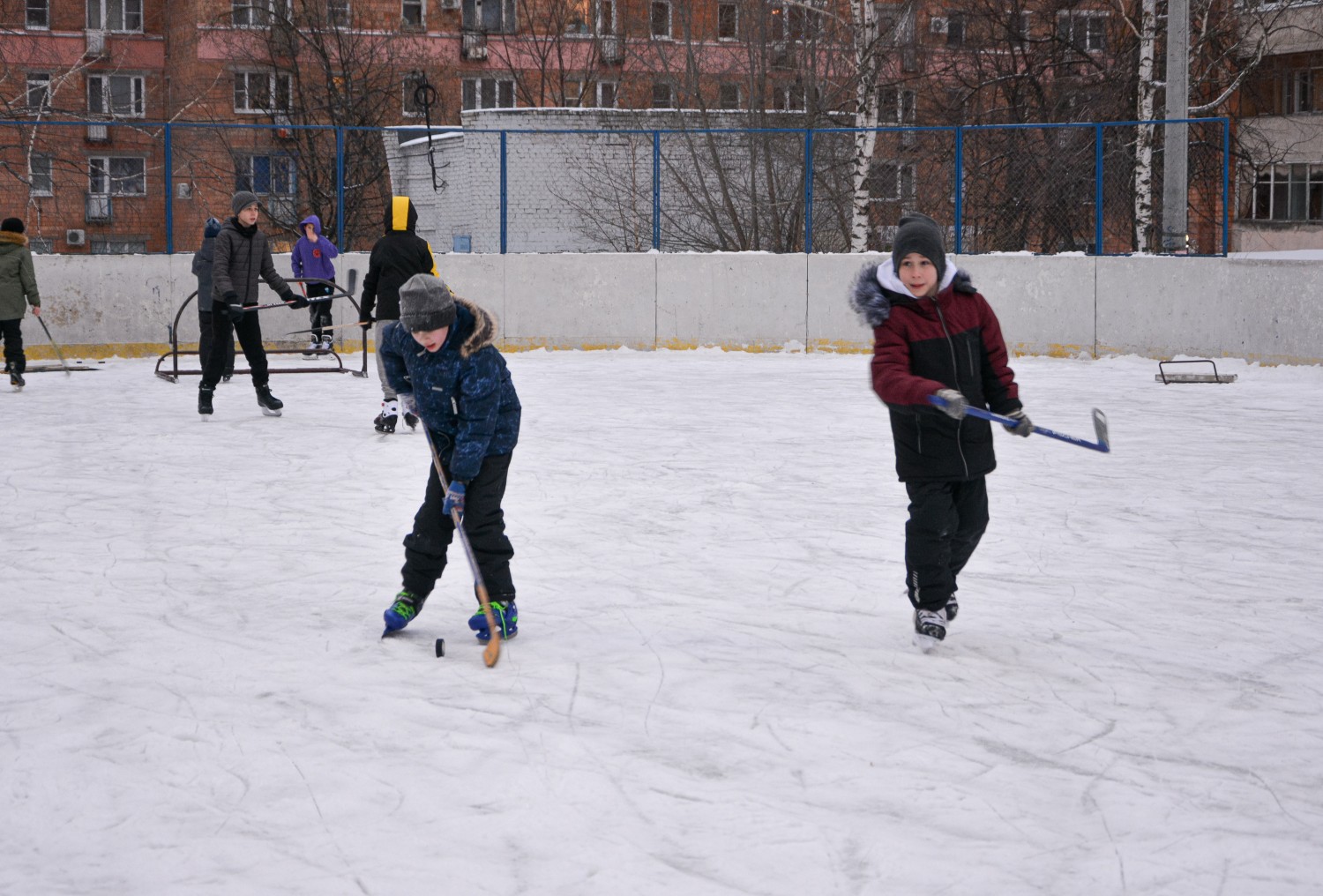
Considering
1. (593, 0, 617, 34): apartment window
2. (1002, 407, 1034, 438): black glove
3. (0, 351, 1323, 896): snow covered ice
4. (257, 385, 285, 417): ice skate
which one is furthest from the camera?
(593, 0, 617, 34): apartment window

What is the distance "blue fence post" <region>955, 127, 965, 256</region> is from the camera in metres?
15.4

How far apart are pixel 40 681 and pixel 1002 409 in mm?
2810

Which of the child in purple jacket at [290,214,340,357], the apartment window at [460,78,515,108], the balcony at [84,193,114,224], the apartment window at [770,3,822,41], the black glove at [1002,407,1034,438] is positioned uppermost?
the apartment window at [460,78,515,108]

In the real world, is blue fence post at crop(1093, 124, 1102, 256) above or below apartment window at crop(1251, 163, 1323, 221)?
below

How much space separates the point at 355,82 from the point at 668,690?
3016 cm

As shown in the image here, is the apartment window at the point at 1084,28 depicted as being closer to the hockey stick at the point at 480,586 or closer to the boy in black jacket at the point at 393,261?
the boy in black jacket at the point at 393,261

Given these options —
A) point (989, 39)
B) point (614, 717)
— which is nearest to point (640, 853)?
point (614, 717)

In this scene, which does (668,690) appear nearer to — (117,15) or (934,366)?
(934,366)

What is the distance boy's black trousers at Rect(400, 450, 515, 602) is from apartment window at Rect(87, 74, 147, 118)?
36.9 metres

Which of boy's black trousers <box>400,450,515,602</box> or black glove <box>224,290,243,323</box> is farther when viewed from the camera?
black glove <box>224,290,243,323</box>

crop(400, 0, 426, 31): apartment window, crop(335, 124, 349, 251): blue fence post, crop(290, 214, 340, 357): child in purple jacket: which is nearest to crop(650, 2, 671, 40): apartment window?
crop(400, 0, 426, 31): apartment window

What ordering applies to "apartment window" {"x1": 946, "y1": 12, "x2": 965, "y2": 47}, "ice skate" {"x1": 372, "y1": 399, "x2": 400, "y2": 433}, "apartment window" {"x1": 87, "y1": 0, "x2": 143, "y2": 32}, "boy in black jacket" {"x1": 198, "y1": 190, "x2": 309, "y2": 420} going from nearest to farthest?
"ice skate" {"x1": 372, "y1": 399, "x2": 400, "y2": 433} → "boy in black jacket" {"x1": 198, "y1": 190, "x2": 309, "y2": 420} → "apartment window" {"x1": 946, "y1": 12, "x2": 965, "y2": 47} → "apartment window" {"x1": 87, "y1": 0, "x2": 143, "y2": 32}

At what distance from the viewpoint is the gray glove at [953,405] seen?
4082 mm

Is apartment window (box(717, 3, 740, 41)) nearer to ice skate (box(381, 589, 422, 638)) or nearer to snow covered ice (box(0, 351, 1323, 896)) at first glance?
snow covered ice (box(0, 351, 1323, 896))
